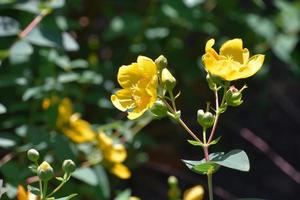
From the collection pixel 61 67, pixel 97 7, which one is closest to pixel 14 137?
pixel 61 67

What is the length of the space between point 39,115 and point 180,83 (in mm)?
849

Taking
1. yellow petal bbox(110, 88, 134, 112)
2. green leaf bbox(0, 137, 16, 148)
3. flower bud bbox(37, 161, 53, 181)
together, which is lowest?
green leaf bbox(0, 137, 16, 148)

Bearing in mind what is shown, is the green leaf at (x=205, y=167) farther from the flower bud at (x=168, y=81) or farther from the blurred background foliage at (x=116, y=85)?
the blurred background foliage at (x=116, y=85)

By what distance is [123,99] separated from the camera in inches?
51.7

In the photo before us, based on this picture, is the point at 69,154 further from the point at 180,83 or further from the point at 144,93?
the point at 180,83

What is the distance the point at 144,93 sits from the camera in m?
1.27

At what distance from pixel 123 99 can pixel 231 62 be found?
0.20 meters

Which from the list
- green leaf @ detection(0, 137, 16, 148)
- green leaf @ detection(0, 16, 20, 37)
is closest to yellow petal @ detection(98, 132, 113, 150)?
green leaf @ detection(0, 137, 16, 148)

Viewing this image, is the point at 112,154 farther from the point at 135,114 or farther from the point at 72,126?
the point at 135,114

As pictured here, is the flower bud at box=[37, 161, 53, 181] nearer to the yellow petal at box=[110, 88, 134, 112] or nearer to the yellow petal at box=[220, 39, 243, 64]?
the yellow petal at box=[110, 88, 134, 112]

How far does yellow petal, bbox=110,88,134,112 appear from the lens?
1298mm

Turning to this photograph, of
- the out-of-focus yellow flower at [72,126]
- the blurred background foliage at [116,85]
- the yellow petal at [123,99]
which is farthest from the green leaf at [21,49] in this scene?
the yellow petal at [123,99]

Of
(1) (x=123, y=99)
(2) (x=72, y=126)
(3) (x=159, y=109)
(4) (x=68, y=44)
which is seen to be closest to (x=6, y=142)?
(2) (x=72, y=126)

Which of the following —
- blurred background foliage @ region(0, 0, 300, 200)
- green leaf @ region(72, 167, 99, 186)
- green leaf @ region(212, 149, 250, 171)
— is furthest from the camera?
blurred background foliage @ region(0, 0, 300, 200)
